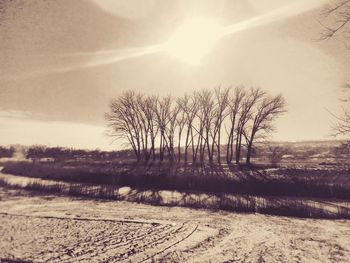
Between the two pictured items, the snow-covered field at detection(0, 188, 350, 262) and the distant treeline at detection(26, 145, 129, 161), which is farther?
the distant treeline at detection(26, 145, 129, 161)

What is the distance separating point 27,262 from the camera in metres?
11.2

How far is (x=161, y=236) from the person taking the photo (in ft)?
48.4

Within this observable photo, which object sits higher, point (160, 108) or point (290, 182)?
point (160, 108)

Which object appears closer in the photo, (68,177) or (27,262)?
(27,262)

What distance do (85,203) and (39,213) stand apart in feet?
14.1

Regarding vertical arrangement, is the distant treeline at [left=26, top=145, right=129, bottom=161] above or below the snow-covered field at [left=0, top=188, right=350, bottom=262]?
above

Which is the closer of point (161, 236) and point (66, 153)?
point (161, 236)

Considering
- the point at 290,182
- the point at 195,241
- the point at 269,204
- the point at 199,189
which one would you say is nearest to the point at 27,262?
the point at 195,241

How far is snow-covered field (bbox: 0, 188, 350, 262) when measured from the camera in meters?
12.3

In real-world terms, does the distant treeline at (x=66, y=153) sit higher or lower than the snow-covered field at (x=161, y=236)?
higher

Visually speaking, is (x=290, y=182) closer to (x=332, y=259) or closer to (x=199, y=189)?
(x=199, y=189)

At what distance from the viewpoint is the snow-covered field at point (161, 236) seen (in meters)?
12.3

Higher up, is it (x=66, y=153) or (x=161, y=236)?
(x=66, y=153)

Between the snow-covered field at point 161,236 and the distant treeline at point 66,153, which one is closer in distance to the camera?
the snow-covered field at point 161,236
